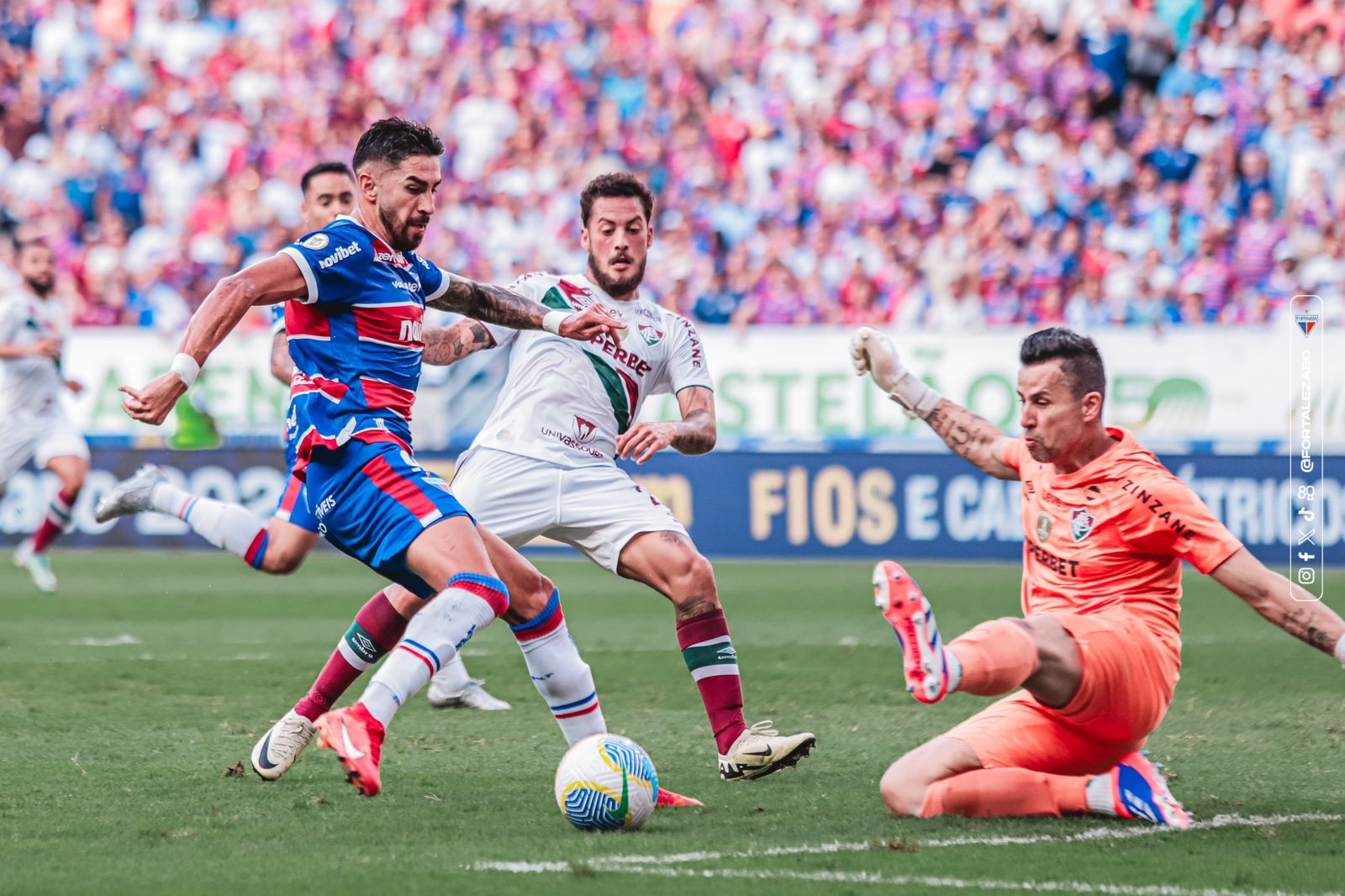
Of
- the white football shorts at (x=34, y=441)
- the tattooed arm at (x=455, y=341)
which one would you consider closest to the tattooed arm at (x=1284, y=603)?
the tattooed arm at (x=455, y=341)

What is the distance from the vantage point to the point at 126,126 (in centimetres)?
2289

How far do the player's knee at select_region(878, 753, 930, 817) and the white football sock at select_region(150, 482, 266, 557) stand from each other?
11.4 ft

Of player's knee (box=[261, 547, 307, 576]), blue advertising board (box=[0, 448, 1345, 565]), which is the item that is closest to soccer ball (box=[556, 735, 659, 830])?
player's knee (box=[261, 547, 307, 576])

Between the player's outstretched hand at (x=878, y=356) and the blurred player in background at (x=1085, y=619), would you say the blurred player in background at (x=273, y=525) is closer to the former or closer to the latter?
the player's outstretched hand at (x=878, y=356)

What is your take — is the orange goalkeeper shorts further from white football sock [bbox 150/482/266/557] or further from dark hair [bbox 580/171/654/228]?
white football sock [bbox 150/482/266/557]

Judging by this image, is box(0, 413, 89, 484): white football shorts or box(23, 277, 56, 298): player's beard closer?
box(23, 277, 56, 298): player's beard

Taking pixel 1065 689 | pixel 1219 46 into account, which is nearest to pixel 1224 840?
pixel 1065 689

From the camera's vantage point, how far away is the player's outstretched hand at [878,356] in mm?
6145

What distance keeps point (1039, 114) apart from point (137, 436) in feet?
33.3

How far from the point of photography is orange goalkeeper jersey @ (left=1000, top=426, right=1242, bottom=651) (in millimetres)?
5344

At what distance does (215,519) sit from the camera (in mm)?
7914

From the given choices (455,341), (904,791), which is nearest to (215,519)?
(455,341)

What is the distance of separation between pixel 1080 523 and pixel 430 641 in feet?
6.74

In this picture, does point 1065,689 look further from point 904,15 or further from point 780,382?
point 904,15
